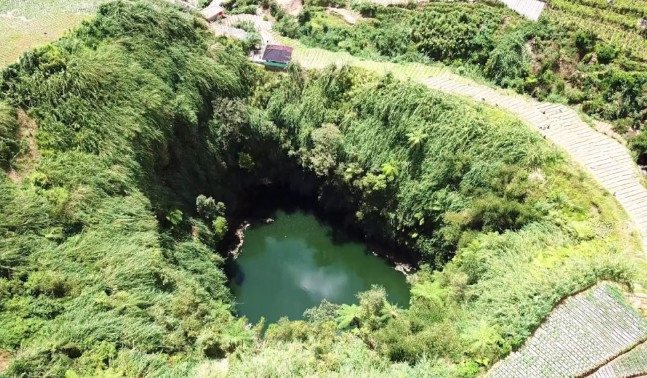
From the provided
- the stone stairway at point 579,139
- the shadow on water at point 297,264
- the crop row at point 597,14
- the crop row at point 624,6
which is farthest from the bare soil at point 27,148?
the crop row at point 624,6

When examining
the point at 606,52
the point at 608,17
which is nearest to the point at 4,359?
the point at 606,52

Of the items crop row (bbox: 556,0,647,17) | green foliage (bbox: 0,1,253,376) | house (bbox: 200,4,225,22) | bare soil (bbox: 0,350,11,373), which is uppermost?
crop row (bbox: 556,0,647,17)

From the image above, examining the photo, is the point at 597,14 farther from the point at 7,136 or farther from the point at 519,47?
the point at 7,136

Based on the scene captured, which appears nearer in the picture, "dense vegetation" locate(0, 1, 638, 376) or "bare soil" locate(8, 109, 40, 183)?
"dense vegetation" locate(0, 1, 638, 376)

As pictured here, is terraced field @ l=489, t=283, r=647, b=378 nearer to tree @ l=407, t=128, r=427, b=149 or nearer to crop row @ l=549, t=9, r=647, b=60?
tree @ l=407, t=128, r=427, b=149

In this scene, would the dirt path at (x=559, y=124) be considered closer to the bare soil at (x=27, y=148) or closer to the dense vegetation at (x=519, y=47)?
the dense vegetation at (x=519, y=47)

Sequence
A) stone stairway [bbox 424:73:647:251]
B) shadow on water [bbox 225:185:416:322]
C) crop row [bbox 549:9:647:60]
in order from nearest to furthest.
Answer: stone stairway [bbox 424:73:647:251] → shadow on water [bbox 225:185:416:322] → crop row [bbox 549:9:647:60]

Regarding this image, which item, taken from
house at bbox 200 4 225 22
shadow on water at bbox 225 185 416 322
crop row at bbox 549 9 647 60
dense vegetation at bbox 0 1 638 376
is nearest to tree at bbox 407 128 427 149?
dense vegetation at bbox 0 1 638 376
